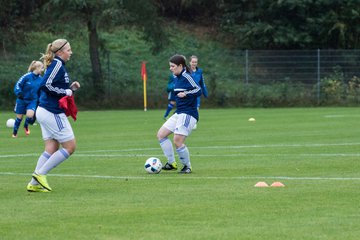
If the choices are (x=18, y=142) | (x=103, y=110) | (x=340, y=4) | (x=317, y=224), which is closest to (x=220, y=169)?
(x=317, y=224)

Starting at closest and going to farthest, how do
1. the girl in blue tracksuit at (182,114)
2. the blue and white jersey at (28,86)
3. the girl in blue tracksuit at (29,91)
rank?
1. the girl in blue tracksuit at (182,114)
2. the girl in blue tracksuit at (29,91)
3. the blue and white jersey at (28,86)

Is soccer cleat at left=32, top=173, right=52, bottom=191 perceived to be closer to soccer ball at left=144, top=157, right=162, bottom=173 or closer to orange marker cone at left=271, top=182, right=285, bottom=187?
soccer ball at left=144, top=157, right=162, bottom=173

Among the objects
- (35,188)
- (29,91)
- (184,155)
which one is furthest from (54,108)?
(29,91)

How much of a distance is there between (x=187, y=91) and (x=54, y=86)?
10.4ft

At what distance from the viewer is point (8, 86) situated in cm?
4406

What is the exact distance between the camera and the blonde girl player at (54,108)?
13094 millimetres

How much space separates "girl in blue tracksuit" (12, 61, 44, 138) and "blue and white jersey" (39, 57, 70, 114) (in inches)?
460

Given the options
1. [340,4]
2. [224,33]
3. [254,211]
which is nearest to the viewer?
[254,211]

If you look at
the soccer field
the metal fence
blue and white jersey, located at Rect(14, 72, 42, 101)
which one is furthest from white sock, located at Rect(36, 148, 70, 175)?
the metal fence

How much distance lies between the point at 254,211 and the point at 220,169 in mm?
5302

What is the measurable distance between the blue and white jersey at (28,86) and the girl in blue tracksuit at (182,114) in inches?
398

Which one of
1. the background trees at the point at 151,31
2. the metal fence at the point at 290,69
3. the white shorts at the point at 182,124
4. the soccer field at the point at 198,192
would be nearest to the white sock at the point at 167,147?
the white shorts at the point at 182,124

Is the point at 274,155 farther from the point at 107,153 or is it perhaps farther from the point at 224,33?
the point at 224,33

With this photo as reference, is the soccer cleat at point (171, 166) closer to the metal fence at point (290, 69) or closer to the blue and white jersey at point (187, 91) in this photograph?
the blue and white jersey at point (187, 91)
